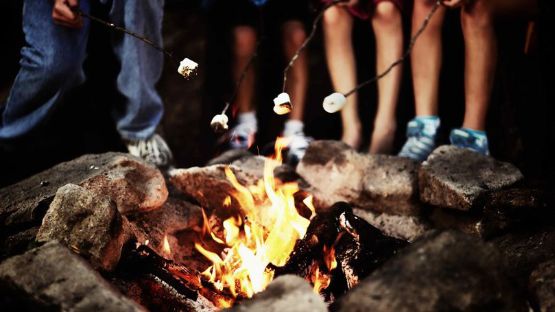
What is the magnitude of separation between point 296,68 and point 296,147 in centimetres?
88

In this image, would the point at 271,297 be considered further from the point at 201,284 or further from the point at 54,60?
the point at 54,60

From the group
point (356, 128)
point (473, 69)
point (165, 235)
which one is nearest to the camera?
point (165, 235)

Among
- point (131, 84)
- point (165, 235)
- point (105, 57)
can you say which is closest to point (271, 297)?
point (165, 235)

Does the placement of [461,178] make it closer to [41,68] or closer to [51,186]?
[51,186]

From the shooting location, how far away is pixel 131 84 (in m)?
3.96

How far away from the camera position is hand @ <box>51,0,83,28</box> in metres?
3.63

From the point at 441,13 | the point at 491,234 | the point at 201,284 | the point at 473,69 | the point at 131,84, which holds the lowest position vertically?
the point at 201,284

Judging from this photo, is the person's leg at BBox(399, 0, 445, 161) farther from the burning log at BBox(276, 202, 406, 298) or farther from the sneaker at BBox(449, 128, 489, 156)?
the burning log at BBox(276, 202, 406, 298)

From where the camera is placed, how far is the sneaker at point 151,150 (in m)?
4.05

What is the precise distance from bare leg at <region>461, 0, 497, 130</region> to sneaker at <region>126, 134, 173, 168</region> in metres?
2.63

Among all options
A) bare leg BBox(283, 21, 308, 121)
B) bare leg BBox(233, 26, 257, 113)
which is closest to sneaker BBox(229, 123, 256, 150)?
bare leg BBox(233, 26, 257, 113)

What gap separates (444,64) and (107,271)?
153 inches

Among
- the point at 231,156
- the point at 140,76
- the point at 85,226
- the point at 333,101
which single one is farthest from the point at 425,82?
the point at 85,226

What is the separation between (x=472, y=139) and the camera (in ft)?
12.4
